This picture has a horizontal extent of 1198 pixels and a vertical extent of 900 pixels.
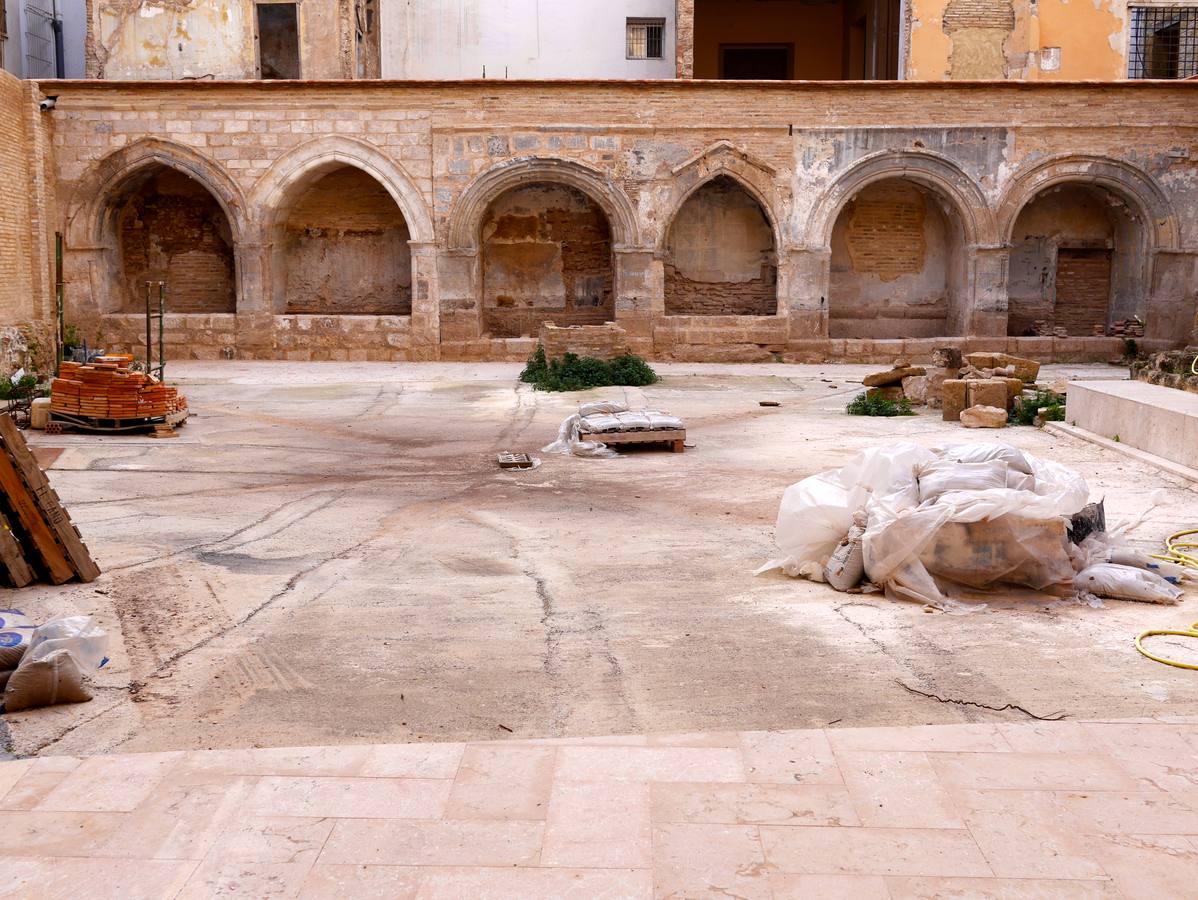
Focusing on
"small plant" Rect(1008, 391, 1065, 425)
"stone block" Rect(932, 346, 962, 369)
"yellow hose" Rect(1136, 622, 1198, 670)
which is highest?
"stone block" Rect(932, 346, 962, 369)

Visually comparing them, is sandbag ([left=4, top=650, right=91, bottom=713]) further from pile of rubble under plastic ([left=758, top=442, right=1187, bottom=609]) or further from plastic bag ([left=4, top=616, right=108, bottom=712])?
pile of rubble under plastic ([left=758, top=442, right=1187, bottom=609])

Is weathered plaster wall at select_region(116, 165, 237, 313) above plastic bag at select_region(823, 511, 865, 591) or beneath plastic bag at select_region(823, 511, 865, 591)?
above

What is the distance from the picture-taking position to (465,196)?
19.8 m

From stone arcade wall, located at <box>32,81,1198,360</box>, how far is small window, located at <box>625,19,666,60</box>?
7.77m

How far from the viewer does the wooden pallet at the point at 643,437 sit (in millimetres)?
10844

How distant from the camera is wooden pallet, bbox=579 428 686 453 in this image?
10844 millimetres

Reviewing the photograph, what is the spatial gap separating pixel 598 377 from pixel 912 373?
13.6 feet

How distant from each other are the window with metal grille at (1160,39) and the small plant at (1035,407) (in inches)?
629

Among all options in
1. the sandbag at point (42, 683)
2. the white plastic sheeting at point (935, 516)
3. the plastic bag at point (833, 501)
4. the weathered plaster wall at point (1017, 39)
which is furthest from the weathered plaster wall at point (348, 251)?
the sandbag at point (42, 683)

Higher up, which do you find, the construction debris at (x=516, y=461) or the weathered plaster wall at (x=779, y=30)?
the weathered plaster wall at (x=779, y=30)

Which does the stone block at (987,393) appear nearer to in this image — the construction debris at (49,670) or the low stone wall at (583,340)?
the low stone wall at (583,340)

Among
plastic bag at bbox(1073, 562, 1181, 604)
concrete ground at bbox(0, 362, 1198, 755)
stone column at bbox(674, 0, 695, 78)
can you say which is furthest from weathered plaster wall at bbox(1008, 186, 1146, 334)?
plastic bag at bbox(1073, 562, 1181, 604)

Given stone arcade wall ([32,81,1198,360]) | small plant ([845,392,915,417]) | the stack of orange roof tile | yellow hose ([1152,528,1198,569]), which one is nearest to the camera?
yellow hose ([1152,528,1198,569])

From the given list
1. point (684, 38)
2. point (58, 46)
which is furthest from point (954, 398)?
point (58, 46)
